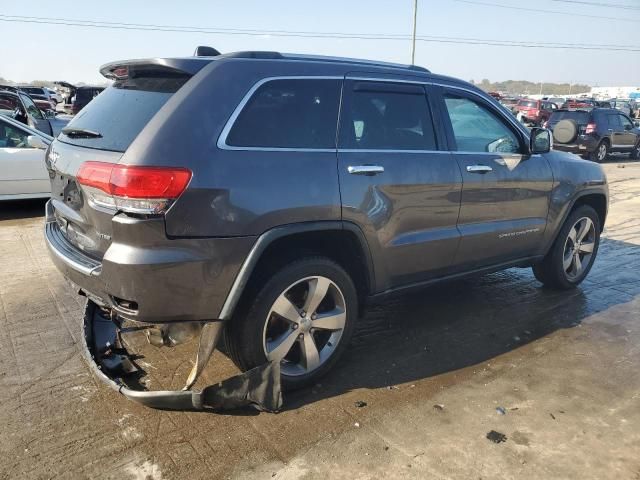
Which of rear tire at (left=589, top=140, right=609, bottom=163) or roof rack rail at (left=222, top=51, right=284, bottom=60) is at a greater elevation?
roof rack rail at (left=222, top=51, right=284, bottom=60)

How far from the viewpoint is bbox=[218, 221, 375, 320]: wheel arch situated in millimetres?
2799

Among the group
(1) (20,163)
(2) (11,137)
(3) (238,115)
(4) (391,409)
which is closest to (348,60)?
(3) (238,115)

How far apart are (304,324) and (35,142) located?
592 centimetres

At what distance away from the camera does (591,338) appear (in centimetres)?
414

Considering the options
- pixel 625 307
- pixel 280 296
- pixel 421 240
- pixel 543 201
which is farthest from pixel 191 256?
pixel 625 307

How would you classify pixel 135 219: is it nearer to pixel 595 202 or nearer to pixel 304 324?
pixel 304 324

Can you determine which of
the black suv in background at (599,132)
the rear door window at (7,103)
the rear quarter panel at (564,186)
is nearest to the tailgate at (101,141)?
the rear quarter panel at (564,186)

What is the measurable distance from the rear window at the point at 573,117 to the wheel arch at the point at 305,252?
17.0 m

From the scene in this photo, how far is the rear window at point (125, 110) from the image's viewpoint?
9.29 ft

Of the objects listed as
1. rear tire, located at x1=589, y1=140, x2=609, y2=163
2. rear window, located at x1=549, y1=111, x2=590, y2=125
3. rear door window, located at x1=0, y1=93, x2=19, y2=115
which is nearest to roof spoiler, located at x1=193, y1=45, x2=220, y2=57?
rear door window, located at x1=0, y1=93, x2=19, y2=115

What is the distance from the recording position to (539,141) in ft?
14.6

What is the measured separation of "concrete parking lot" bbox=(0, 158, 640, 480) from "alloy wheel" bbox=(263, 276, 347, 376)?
0.67 ft

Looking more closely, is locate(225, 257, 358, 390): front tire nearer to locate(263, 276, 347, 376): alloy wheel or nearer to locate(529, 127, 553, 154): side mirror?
locate(263, 276, 347, 376): alloy wheel

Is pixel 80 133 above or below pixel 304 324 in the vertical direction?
above
